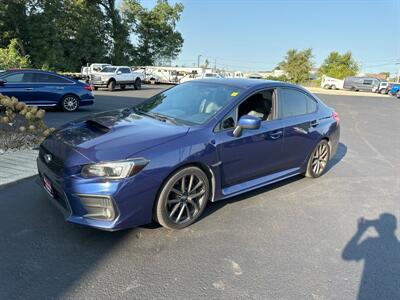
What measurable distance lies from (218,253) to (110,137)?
5.18ft

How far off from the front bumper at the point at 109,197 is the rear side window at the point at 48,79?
8.76 m

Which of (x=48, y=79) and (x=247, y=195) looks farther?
(x=48, y=79)

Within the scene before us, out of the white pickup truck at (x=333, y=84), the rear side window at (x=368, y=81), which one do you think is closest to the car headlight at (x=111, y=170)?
the rear side window at (x=368, y=81)

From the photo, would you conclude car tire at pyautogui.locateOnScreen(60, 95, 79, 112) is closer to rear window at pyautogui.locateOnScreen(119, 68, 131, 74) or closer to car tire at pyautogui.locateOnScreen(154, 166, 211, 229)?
car tire at pyautogui.locateOnScreen(154, 166, 211, 229)

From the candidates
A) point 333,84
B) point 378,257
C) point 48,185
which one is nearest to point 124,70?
point 48,185

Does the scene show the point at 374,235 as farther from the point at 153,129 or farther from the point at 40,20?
Answer: the point at 40,20

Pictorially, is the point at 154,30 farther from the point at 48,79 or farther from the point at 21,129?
the point at 21,129

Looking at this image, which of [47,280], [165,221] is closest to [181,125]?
[165,221]

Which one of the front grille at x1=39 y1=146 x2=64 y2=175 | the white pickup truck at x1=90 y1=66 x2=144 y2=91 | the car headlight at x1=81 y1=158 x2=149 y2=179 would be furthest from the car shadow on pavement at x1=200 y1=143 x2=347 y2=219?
the white pickup truck at x1=90 y1=66 x2=144 y2=91

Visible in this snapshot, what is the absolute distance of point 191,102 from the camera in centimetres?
449

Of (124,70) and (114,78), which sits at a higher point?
(124,70)

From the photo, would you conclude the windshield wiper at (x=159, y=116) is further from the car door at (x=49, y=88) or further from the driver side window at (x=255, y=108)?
the car door at (x=49, y=88)

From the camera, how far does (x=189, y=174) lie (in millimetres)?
3613

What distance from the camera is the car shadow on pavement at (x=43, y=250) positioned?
8.81ft
